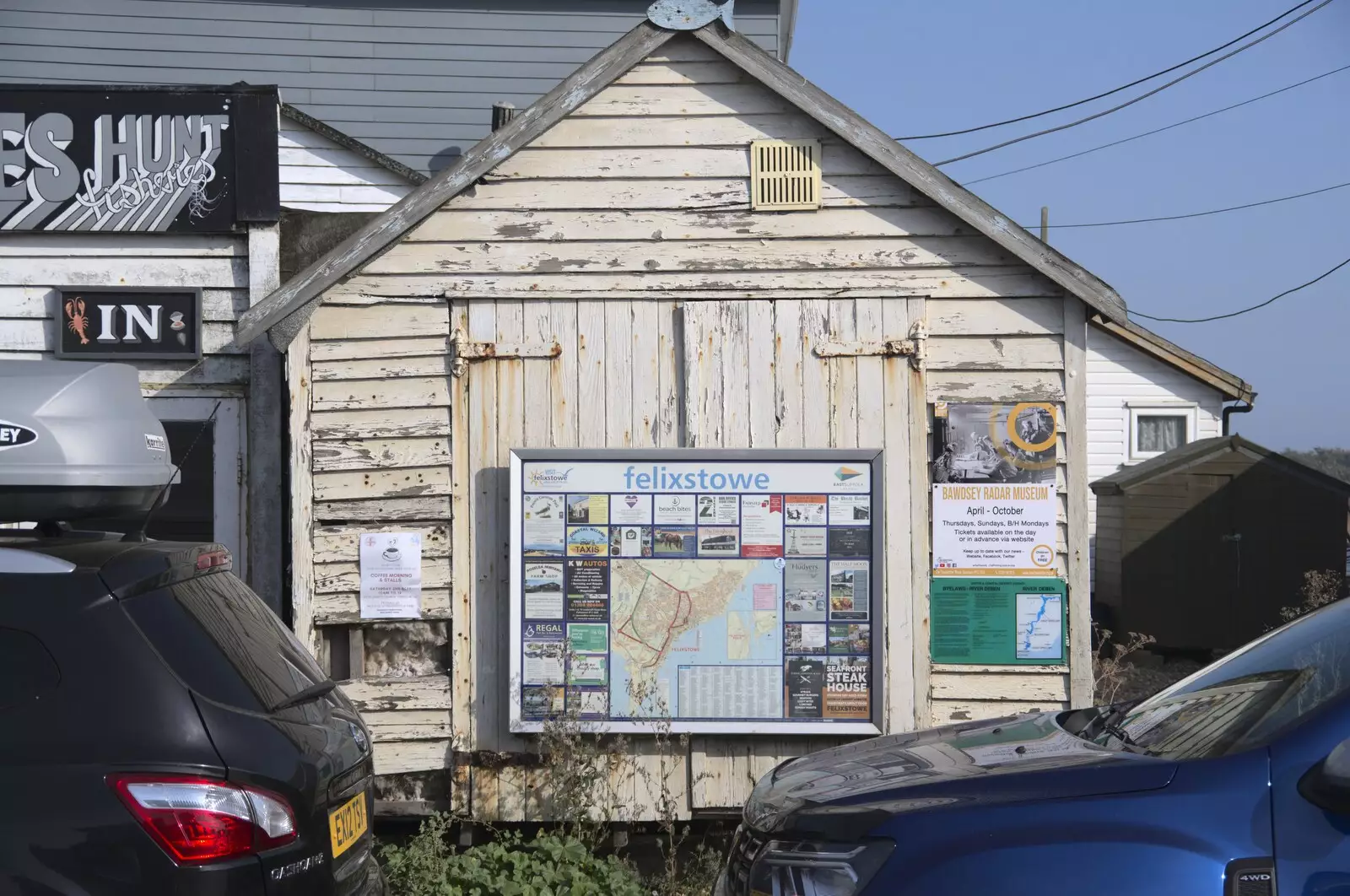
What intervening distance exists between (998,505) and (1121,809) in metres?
3.49

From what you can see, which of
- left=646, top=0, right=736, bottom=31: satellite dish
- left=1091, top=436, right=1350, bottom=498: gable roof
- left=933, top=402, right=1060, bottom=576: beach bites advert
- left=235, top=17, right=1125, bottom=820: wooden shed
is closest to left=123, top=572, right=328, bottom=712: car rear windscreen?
left=235, top=17, right=1125, bottom=820: wooden shed

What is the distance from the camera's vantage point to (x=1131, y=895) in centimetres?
274

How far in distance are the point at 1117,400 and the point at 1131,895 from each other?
18.4 m

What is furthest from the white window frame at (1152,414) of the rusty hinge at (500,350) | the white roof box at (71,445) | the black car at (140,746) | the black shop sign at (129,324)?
the black car at (140,746)

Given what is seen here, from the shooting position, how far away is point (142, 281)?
7.42 m

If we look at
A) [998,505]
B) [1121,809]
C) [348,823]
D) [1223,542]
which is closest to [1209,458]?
[1223,542]

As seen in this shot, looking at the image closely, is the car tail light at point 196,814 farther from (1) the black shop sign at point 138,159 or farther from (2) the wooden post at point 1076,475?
(1) the black shop sign at point 138,159

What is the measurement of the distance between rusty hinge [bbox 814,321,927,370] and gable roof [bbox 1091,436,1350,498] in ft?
28.0

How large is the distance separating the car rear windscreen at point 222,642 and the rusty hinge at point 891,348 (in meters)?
3.44

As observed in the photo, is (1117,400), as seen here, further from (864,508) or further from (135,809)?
(135,809)

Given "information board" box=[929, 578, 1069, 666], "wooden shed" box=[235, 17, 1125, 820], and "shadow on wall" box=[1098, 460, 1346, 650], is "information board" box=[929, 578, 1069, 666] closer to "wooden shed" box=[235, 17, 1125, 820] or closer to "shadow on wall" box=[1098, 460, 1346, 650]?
"wooden shed" box=[235, 17, 1125, 820]

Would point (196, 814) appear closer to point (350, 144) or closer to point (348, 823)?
point (348, 823)

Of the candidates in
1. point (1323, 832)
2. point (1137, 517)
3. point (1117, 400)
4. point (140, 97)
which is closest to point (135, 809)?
point (1323, 832)

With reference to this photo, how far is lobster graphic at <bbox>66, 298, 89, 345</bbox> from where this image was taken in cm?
732
